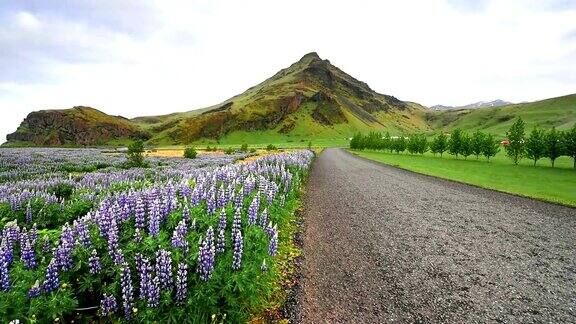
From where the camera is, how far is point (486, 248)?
12375 mm

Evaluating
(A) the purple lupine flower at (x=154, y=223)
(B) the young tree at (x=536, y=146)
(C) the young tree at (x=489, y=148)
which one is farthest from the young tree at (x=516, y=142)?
(A) the purple lupine flower at (x=154, y=223)

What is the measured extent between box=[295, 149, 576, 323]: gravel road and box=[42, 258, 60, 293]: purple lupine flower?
189 inches

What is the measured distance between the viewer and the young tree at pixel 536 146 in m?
51.9

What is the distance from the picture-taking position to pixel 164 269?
5.81m

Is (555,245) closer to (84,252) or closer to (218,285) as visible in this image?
(218,285)

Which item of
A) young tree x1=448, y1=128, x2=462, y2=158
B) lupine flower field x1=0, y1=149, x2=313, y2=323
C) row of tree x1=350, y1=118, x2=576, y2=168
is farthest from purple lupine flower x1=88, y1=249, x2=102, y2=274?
young tree x1=448, y1=128, x2=462, y2=158

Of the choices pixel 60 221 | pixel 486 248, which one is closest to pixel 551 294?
pixel 486 248

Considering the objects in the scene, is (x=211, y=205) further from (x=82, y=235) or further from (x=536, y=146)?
(x=536, y=146)

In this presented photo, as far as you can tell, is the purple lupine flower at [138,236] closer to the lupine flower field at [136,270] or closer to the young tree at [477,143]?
the lupine flower field at [136,270]

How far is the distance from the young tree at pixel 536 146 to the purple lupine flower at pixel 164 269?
61.7m

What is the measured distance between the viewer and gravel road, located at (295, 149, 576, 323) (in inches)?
312

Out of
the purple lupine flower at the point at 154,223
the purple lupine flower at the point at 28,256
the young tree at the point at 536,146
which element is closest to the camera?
the purple lupine flower at the point at 28,256

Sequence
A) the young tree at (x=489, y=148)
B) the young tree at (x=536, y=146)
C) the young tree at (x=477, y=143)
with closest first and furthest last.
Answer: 1. the young tree at (x=536, y=146)
2. the young tree at (x=489, y=148)
3. the young tree at (x=477, y=143)

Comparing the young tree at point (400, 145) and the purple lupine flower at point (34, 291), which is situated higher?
the young tree at point (400, 145)
